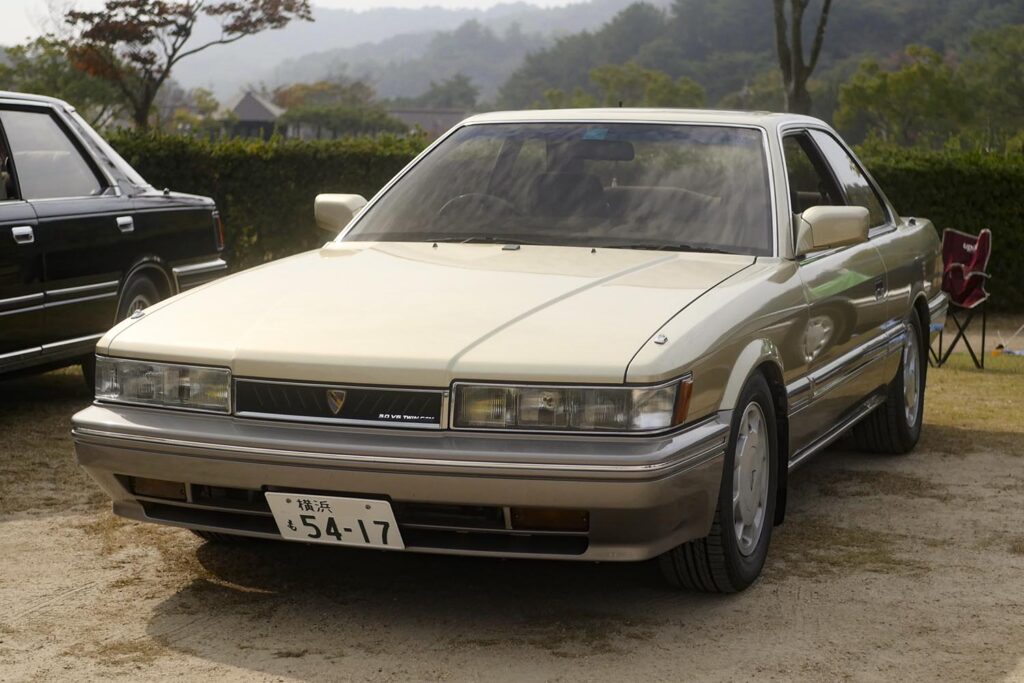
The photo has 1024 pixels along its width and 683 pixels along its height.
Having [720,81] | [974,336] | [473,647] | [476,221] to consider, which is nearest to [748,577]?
[473,647]

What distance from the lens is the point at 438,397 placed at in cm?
393

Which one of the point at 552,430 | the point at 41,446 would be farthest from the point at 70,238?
the point at 552,430

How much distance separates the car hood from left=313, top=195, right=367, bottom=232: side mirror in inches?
28.2

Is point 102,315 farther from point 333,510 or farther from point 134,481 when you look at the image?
point 333,510

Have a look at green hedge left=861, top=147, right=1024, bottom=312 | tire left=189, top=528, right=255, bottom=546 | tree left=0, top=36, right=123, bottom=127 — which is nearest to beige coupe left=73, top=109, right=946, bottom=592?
tire left=189, top=528, right=255, bottom=546

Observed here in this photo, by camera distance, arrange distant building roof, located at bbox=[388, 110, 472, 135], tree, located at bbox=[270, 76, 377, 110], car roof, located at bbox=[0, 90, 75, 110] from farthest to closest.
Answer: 1. distant building roof, located at bbox=[388, 110, 472, 135]
2. tree, located at bbox=[270, 76, 377, 110]
3. car roof, located at bbox=[0, 90, 75, 110]

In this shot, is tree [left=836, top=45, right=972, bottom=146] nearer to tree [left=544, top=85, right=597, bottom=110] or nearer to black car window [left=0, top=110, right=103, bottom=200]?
tree [left=544, top=85, right=597, bottom=110]

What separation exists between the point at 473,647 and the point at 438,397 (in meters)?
0.72

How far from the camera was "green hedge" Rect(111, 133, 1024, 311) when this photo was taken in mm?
15844

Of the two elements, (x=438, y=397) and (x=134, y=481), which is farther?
(x=134, y=481)

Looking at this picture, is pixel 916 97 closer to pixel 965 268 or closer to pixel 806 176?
pixel 965 268

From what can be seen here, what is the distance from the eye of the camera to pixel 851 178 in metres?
6.75

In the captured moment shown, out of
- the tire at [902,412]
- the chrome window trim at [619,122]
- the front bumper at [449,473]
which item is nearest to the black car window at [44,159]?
the chrome window trim at [619,122]

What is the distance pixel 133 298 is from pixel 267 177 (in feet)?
26.9
